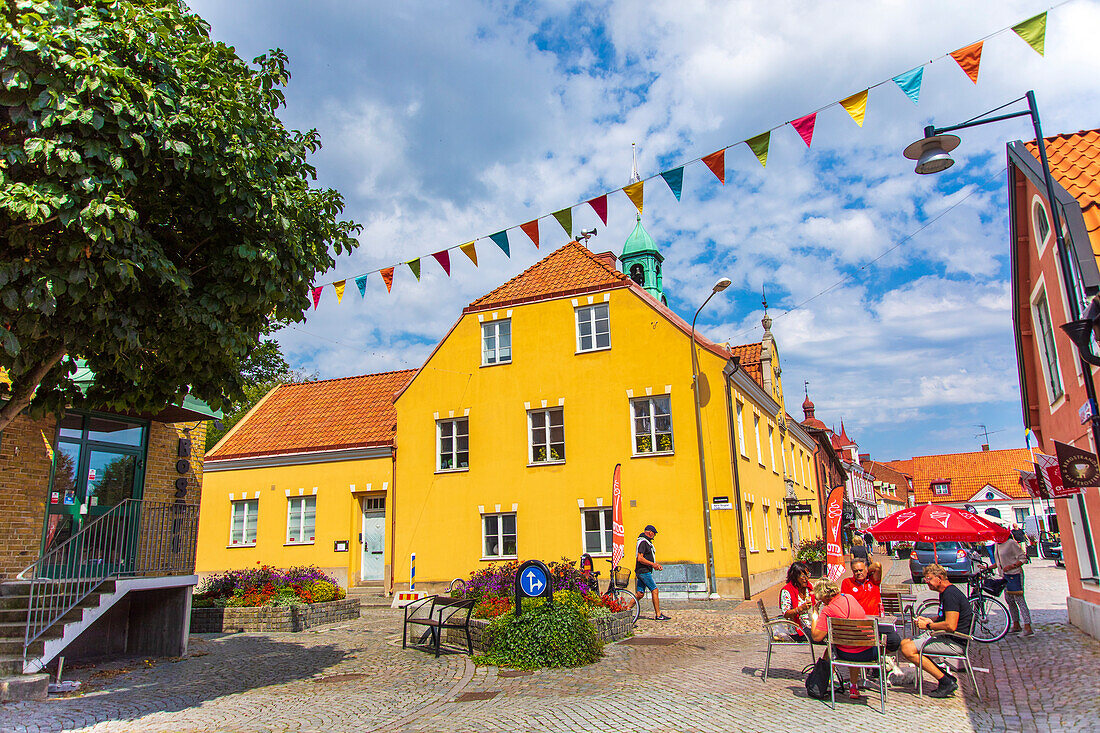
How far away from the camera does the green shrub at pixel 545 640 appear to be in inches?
403

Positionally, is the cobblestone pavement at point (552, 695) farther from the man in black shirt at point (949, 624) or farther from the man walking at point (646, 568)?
the man walking at point (646, 568)

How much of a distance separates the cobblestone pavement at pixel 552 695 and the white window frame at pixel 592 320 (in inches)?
390

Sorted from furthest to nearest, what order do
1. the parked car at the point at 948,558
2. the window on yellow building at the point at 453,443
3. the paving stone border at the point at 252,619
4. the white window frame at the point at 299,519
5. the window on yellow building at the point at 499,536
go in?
1. the parked car at the point at 948,558
2. the white window frame at the point at 299,519
3. the window on yellow building at the point at 453,443
4. the window on yellow building at the point at 499,536
5. the paving stone border at the point at 252,619

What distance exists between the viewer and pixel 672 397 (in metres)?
19.8

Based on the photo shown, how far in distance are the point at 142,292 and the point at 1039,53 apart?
411 inches


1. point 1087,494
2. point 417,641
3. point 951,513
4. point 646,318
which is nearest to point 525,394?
point 646,318

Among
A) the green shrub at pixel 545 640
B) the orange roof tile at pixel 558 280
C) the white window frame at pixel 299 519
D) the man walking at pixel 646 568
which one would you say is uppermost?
the orange roof tile at pixel 558 280

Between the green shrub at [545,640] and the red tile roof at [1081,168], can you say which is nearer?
the red tile roof at [1081,168]

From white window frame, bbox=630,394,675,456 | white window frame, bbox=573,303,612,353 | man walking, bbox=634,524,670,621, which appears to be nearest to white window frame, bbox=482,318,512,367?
white window frame, bbox=573,303,612,353

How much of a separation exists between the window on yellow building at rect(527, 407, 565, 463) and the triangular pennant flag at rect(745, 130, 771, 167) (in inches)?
455

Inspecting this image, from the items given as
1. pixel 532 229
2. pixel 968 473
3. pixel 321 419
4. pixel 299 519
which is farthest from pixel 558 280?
pixel 968 473

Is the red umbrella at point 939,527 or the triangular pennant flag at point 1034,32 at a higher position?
the triangular pennant flag at point 1034,32

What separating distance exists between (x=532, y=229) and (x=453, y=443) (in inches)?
405

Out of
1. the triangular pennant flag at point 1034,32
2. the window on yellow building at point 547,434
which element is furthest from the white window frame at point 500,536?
the triangular pennant flag at point 1034,32
